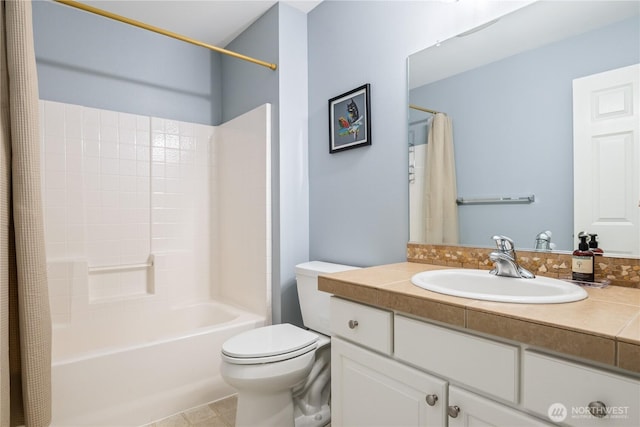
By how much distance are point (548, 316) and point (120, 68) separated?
285 cm

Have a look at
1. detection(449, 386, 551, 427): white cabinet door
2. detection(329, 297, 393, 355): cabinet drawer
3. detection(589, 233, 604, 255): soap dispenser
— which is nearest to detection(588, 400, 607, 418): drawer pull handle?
detection(449, 386, 551, 427): white cabinet door

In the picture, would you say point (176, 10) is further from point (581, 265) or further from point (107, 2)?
point (581, 265)

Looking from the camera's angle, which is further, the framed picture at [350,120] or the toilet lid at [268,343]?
the framed picture at [350,120]

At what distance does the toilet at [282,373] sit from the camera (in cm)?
152

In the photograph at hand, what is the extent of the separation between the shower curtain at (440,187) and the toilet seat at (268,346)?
2.47 feet

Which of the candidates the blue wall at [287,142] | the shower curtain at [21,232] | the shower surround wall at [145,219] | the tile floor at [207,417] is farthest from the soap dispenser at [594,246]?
the shower curtain at [21,232]

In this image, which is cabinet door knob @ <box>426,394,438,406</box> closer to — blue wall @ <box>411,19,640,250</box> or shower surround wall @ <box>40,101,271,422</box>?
blue wall @ <box>411,19,640,250</box>

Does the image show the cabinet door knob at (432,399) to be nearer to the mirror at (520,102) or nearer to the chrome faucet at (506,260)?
the chrome faucet at (506,260)

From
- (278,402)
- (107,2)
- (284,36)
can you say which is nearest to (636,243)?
(278,402)

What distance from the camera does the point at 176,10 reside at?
233cm

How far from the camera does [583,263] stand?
3.69ft

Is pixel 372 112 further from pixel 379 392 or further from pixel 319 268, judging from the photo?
pixel 379 392

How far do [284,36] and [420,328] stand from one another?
1.98m

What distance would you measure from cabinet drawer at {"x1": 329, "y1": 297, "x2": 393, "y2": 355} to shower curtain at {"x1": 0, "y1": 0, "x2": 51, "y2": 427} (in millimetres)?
1043
